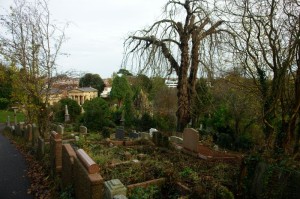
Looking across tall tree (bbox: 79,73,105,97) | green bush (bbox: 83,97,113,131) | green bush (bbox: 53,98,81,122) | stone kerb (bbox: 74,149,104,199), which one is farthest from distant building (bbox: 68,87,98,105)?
stone kerb (bbox: 74,149,104,199)

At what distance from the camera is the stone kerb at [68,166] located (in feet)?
22.6

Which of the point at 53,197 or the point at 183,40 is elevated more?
the point at 183,40

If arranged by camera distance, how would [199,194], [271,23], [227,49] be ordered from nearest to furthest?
1. [199,194]
2. [271,23]
3. [227,49]

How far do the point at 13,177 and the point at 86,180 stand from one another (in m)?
5.68

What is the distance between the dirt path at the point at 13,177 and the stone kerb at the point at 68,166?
1310mm

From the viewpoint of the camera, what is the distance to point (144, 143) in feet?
45.8

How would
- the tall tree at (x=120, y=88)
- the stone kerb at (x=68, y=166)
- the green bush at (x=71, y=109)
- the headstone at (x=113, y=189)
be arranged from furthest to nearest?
1. the tall tree at (x=120, y=88)
2. the green bush at (x=71, y=109)
3. the stone kerb at (x=68, y=166)
4. the headstone at (x=113, y=189)

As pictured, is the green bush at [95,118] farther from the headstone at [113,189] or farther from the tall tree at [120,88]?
the tall tree at [120,88]

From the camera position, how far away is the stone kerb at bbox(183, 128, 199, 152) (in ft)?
41.2

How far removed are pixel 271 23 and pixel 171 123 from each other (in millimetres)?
20894

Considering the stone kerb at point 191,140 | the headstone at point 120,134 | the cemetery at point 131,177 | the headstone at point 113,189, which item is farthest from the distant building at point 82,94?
the headstone at point 113,189

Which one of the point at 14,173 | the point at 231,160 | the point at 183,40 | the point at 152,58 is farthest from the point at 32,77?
the point at 231,160

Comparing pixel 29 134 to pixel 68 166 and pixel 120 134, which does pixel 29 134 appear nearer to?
pixel 120 134

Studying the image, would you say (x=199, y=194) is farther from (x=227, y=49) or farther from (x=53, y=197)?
(x=227, y=49)
